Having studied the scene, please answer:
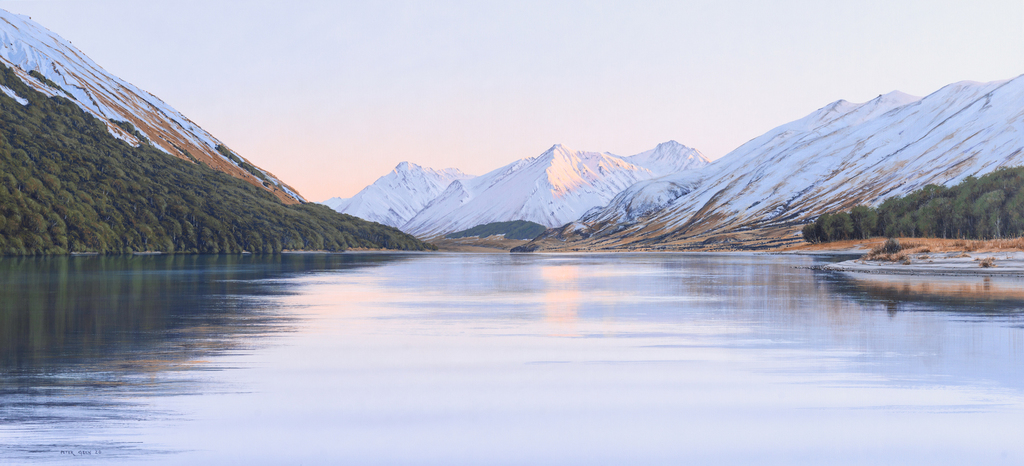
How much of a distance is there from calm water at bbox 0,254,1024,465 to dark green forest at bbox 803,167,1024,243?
13385 cm

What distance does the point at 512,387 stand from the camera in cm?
2025

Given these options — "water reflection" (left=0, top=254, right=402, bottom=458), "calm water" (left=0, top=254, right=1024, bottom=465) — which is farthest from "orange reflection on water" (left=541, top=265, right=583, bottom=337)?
"water reflection" (left=0, top=254, right=402, bottom=458)

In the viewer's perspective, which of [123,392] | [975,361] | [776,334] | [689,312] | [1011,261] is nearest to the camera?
[123,392]

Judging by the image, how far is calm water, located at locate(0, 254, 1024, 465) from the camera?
1463 cm

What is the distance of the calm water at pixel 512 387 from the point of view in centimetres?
1463

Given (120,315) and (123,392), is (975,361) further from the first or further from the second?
(120,315)

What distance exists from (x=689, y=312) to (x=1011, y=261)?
2312 inches

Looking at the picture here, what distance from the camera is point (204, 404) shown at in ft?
58.0

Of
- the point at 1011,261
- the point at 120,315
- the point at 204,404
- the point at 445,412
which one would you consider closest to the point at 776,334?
the point at 445,412

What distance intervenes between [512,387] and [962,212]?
562ft

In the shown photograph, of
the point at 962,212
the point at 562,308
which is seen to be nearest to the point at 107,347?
the point at 562,308
